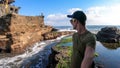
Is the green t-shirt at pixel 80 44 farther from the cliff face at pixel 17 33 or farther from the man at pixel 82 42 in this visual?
the cliff face at pixel 17 33

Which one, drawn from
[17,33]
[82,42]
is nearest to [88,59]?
[82,42]

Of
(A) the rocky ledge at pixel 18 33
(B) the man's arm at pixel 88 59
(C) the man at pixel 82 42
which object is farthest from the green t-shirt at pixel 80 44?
(A) the rocky ledge at pixel 18 33

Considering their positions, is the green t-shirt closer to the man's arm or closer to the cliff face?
the man's arm

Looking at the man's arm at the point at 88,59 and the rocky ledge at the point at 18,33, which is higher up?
the man's arm at the point at 88,59

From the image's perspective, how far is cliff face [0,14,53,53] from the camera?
26953 millimetres

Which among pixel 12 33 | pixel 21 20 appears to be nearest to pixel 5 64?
pixel 12 33

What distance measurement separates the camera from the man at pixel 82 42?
136 inches

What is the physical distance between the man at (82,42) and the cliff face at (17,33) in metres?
23.3

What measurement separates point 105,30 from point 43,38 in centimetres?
1203

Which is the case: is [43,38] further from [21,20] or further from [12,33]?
[12,33]

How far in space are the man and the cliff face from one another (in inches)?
916

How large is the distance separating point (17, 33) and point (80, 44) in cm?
2535

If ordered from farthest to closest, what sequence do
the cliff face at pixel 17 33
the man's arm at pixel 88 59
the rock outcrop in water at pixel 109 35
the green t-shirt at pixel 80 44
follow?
the rock outcrop in water at pixel 109 35 → the cliff face at pixel 17 33 → the green t-shirt at pixel 80 44 → the man's arm at pixel 88 59

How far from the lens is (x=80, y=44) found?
3793 mm
